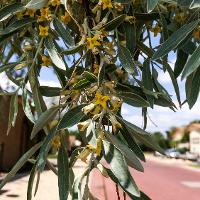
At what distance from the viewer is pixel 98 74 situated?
1.08 meters

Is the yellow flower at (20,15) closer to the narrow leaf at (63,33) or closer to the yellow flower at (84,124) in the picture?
the narrow leaf at (63,33)

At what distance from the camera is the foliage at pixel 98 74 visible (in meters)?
1.02

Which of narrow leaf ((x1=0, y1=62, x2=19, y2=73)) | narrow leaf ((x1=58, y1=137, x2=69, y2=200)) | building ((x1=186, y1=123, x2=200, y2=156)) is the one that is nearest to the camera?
narrow leaf ((x1=58, y1=137, x2=69, y2=200))

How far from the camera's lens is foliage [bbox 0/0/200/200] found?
1021mm

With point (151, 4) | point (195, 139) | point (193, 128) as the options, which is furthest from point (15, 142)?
point (193, 128)

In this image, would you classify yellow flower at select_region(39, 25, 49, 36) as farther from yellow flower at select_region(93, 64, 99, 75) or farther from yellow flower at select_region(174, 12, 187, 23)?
yellow flower at select_region(174, 12, 187, 23)

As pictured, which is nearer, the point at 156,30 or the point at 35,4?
the point at 35,4

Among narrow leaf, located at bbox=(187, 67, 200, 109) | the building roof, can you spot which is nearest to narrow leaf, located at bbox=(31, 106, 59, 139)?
narrow leaf, located at bbox=(187, 67, 200, 109)

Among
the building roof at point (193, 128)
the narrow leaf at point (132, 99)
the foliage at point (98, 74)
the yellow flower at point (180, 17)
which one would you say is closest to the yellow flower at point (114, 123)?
the foliage at point (98, 74)

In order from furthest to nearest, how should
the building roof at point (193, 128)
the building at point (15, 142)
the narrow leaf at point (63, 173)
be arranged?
the building roof at point (193, 128)
the building at point (15, 142)
the narrow leaf at point (63, 173)

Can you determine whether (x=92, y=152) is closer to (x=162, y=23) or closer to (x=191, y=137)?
(x=162, y=23)

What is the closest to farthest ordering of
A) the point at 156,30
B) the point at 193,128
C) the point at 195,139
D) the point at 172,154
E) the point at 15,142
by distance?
the point at 156,30 < the point at 172,154 < the point at 15,142 < the point at 195,139 < the point at 193,128

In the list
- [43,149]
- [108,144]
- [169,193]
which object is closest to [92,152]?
[108,144]

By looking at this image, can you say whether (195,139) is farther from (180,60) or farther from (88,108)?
(88,108)
